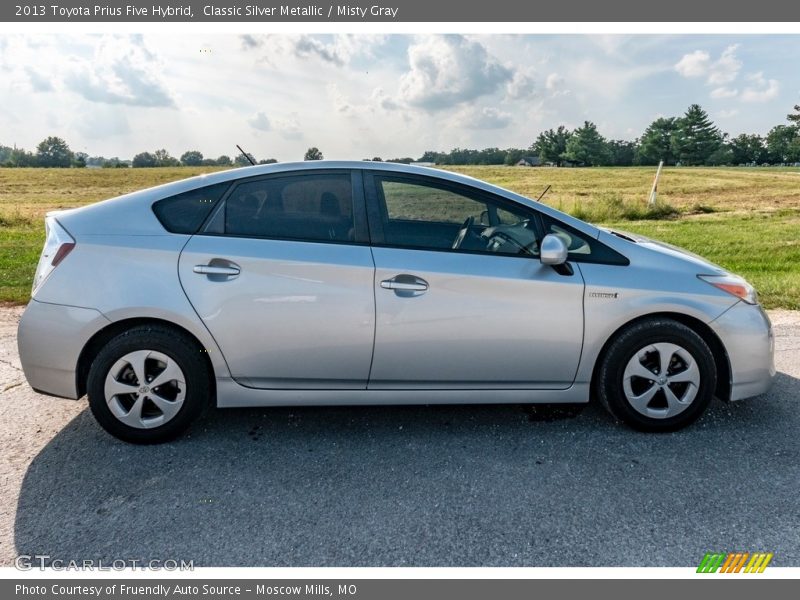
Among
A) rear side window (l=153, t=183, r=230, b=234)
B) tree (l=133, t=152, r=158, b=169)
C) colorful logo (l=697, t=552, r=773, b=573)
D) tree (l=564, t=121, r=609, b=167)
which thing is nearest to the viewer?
colorful logo (l=697, t=552, r=773, b=573)

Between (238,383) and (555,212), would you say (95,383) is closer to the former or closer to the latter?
(238,383)

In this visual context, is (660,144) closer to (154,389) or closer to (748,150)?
(748,150)

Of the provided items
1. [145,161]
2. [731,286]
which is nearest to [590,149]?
[145,161]

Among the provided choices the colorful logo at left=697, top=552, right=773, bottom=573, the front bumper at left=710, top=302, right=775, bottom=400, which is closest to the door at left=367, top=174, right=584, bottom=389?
the front bumper at left=710, top=302, right=775, bottom=400

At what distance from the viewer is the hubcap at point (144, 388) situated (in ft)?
10.5

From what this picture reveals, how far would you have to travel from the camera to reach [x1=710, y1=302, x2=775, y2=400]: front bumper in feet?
11.3

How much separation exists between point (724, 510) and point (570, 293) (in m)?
1.31

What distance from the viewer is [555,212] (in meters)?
3.53

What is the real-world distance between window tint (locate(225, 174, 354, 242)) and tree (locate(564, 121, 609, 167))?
9827cm

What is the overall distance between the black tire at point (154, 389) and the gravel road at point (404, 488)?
0.10 metres

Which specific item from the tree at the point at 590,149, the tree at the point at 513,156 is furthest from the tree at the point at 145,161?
the tree at the point at 590,149

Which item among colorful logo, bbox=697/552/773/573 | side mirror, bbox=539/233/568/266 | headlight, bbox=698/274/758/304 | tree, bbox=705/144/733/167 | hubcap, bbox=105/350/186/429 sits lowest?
colorful logo, bbox=697/552/773/573

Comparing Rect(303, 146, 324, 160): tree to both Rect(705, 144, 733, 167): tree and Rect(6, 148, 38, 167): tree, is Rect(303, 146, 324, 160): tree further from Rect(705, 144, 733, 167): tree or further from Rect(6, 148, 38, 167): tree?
Rect(705, 144, 733, 167): tree

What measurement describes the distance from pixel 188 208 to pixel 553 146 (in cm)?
10698
